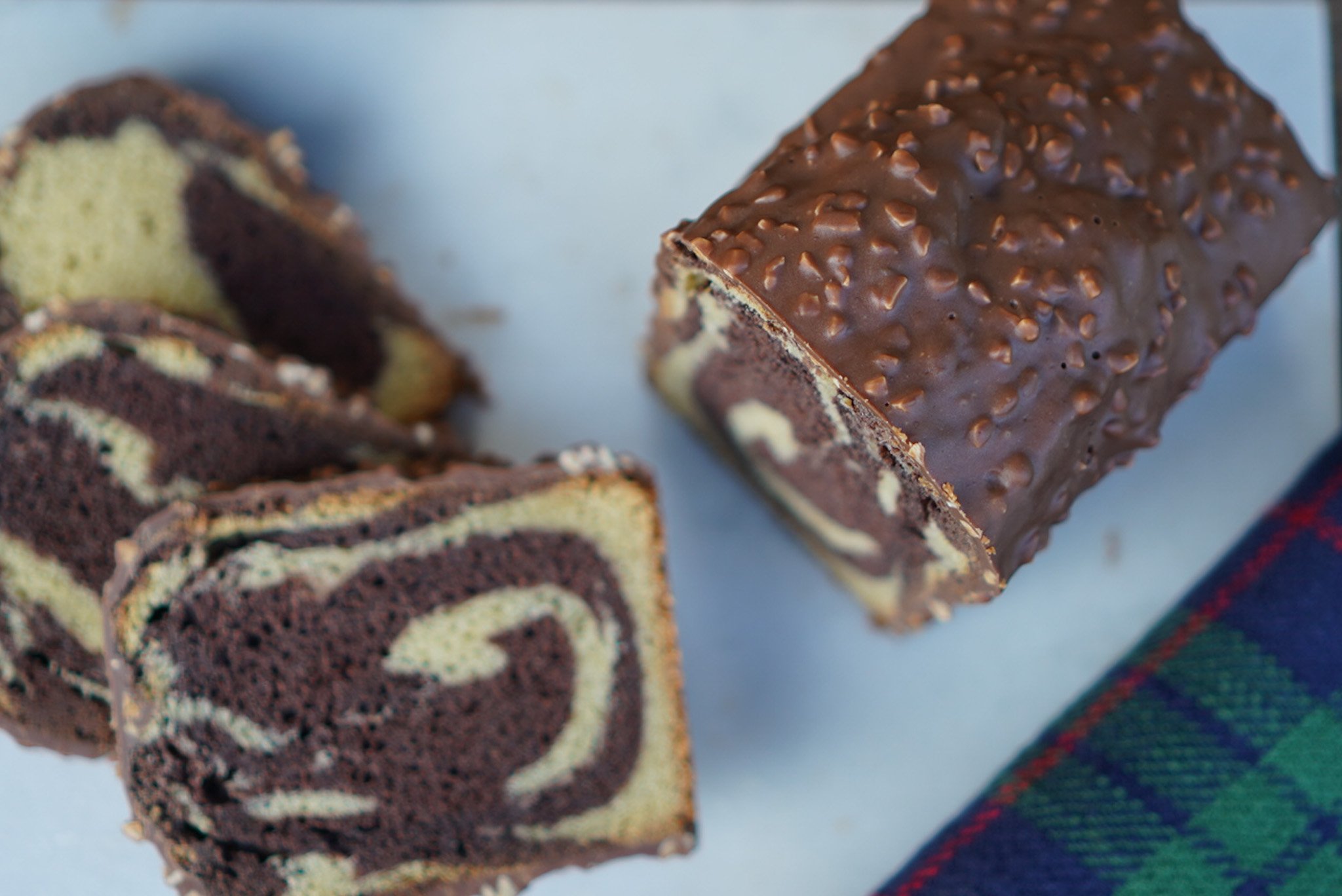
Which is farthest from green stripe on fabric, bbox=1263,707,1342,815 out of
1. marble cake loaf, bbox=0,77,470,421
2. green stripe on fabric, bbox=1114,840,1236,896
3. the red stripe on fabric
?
marble cake loaf, bbox=0,77,470,421

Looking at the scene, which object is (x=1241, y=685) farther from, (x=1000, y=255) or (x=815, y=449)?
(x=1000, y=255)

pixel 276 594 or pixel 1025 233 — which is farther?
pixel 276 594

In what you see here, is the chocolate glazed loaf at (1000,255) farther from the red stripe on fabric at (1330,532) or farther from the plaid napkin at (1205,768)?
the red stripe on fabric at (1330,532)

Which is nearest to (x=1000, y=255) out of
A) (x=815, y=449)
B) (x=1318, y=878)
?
(x=815, y=449)

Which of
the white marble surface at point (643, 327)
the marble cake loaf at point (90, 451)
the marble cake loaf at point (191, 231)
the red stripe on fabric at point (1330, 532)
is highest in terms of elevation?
the red stripe on fabric at point (1330, 532)

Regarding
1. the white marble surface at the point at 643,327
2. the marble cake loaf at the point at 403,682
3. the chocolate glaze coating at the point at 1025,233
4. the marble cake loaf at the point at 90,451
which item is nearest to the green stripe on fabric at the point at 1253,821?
the white marble surface at the point at 643,327

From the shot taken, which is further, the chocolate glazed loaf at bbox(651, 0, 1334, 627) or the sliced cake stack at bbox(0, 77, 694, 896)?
the sliced cake stack at bbox(0, 77, 694, 896)

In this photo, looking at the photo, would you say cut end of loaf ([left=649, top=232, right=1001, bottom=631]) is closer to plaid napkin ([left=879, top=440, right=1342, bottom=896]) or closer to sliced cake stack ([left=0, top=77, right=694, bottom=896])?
sliced cake stack ([left=0, top=77, right=694, bottom=896])

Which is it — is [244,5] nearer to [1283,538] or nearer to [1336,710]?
[1283,538]
